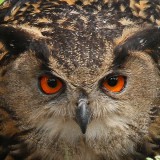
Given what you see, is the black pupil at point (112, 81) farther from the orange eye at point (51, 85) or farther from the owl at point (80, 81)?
the orange eye at point (51, 85)

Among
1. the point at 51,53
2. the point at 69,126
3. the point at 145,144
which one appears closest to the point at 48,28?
the point at 51,53

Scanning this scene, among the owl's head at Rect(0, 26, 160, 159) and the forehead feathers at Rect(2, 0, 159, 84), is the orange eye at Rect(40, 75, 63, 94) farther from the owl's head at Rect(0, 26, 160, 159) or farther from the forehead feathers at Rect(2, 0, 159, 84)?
the forehead feathers at Rect(2, 0, 159, 84)

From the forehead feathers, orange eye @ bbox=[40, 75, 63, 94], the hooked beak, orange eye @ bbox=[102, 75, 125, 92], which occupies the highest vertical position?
the forehead feathers

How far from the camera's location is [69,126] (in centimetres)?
578

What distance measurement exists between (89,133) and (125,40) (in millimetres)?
711

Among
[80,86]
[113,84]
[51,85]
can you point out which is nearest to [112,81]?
[113,84]

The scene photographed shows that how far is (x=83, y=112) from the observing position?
5.52m

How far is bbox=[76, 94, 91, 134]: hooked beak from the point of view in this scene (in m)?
5.51

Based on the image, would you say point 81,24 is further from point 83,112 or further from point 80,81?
point 83,112

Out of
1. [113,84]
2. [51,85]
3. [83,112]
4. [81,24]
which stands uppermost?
[81,24]

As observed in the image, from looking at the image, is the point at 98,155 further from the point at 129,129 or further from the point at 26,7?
the point at 26,7

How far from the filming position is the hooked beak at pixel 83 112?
217 inches

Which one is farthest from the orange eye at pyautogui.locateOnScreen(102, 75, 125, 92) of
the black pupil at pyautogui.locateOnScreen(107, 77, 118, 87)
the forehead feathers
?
the forehead feathers

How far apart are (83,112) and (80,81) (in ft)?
0.69
